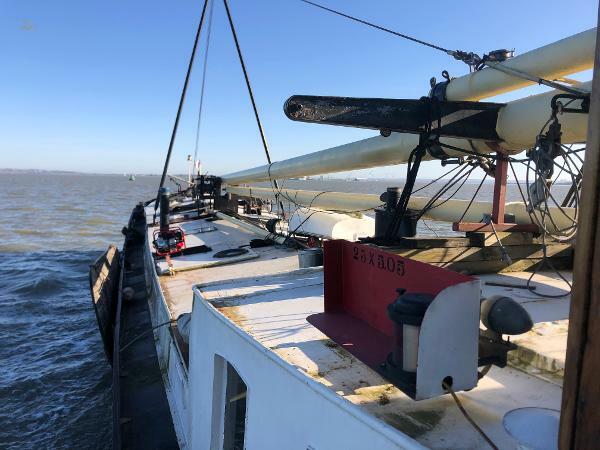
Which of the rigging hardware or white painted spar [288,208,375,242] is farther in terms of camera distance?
white painted spar [288,208,375,242]

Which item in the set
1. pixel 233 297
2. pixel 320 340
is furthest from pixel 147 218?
pixel 320 340

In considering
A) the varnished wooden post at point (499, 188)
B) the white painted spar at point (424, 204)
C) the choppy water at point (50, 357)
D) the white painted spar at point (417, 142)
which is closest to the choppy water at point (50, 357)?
the choppy water at point (50, 357)

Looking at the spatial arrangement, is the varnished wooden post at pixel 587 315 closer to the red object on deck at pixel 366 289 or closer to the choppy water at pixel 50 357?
the red object on deck at pixel 366 289

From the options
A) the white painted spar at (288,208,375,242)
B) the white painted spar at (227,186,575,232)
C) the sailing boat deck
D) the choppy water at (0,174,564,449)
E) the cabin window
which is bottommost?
the choppy water at (0,174,564,449)

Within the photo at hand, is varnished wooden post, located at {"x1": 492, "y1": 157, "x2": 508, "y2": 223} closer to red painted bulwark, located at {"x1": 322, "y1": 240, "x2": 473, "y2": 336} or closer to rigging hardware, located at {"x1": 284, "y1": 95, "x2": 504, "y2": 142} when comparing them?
rigging hardware, located at {"x1": 284, "y1": 95, "x2": 504, "y2": 142}

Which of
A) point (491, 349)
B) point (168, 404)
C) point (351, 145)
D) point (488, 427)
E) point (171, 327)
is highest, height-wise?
point (351, 145)

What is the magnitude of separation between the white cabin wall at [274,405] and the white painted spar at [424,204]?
3903mm

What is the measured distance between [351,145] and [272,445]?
14.3 ft

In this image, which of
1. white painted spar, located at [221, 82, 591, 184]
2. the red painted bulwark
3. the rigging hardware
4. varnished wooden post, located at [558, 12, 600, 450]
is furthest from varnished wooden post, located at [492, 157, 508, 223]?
varnished wooden post, located at [558, 12, 600, 450]

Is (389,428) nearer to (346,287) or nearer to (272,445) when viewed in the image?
(272,445)

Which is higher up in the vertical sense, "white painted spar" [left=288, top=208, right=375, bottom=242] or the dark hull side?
"white painted spar" [left=288, top=208, right=375, bottom=242]

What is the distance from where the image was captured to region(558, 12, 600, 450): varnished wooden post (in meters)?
1.33

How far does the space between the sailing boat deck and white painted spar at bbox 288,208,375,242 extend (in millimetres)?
3737

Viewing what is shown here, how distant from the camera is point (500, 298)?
250 cm
